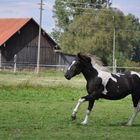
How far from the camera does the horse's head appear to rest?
1536 centimetres

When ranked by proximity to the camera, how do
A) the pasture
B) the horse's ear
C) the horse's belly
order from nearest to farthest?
1. the pasture
2. the horse's ear
3. the horse's belly

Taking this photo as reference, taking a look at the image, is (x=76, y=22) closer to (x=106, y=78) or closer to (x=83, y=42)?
(x=83, y=42)

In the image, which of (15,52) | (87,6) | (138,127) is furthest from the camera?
(87,6)

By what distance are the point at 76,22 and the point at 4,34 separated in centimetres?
1579

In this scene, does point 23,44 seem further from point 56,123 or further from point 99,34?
point 56,123

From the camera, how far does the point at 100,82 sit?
50.5 feet

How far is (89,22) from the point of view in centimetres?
8362

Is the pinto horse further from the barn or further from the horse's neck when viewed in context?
the barn

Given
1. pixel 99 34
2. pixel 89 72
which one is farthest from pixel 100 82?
pixel 99 34

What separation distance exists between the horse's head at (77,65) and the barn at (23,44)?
52942mm

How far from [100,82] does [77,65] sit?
83cm

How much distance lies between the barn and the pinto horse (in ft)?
173

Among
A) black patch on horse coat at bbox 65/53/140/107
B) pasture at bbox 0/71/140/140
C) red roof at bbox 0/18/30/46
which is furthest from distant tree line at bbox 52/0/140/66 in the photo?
black patch on horse coat at bbox 65/53/140/107

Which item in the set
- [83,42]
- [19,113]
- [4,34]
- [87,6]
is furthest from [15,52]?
[19,113]
